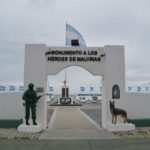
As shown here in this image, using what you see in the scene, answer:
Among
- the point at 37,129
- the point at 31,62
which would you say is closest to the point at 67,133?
the point at 37,129

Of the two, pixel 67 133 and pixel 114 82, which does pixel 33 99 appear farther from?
pixel 114 82

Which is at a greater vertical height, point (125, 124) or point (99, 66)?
point (99, 66)

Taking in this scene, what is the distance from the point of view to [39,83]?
1864cm

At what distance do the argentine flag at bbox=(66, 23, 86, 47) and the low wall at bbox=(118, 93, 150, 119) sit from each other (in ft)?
12.1

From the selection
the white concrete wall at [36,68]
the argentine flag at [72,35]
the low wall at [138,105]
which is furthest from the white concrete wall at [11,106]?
the low wall at [138,105]

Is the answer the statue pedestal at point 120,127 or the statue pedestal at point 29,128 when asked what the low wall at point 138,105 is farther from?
the statue pedestal at point 29,128

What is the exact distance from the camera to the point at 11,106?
19.3 meters

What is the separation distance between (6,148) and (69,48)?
8.03m

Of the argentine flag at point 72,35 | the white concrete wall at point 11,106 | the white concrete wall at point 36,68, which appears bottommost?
the white concrete wall at point 11,106

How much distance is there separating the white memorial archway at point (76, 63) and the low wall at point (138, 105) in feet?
4.23

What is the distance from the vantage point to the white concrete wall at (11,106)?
1925 centimetres

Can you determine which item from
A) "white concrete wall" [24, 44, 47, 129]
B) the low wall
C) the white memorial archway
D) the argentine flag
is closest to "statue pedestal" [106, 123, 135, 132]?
the white memorial archway

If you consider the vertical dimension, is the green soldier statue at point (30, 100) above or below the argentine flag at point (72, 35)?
below

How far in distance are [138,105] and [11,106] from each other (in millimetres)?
6640
